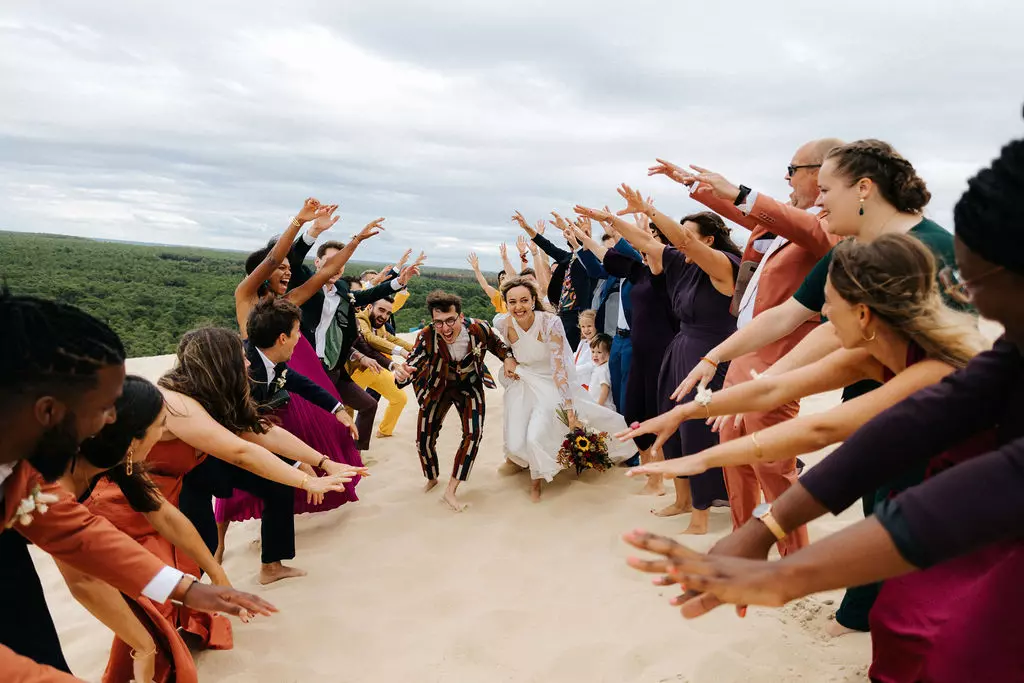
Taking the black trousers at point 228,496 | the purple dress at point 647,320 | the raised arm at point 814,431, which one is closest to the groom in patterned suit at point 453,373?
the purple dress at point 647,320

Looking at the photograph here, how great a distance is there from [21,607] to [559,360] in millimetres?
4198

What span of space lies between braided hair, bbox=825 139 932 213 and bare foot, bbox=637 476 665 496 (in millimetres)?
3175

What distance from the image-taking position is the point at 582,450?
18.6 ft

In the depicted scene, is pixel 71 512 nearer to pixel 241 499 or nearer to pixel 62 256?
pixel 241 499

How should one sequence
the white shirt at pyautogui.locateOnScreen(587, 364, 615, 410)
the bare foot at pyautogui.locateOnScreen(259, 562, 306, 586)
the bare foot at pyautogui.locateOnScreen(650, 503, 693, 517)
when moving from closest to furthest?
the bare foot at pyautogui.locateOnScreen(259, 562, 306, 586)
the bare foot at pyautogui.locateOnScreen(650, 503, 693, 517)
the white shirt at pyautogui.locateOnScreen(587, 364, 615, 410)

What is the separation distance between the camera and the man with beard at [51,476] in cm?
159

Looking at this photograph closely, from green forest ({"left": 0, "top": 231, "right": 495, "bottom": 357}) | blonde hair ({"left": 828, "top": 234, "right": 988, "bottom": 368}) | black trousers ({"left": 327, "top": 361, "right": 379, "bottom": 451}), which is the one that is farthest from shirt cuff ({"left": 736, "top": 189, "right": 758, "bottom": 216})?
green forest ({"left": 0, "top": 231, "right": 495, "bottom": 357})

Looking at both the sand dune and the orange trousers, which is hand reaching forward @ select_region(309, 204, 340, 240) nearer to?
the sand dune

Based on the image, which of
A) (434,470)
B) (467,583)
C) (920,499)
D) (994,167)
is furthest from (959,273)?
(434,470)

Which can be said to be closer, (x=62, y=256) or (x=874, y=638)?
(x=874, y=638)

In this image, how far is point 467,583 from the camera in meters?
4.14

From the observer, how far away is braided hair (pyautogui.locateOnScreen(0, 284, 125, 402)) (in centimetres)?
156

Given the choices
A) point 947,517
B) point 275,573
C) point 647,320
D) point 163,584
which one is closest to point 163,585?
point 163,584

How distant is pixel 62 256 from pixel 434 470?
2794cm
